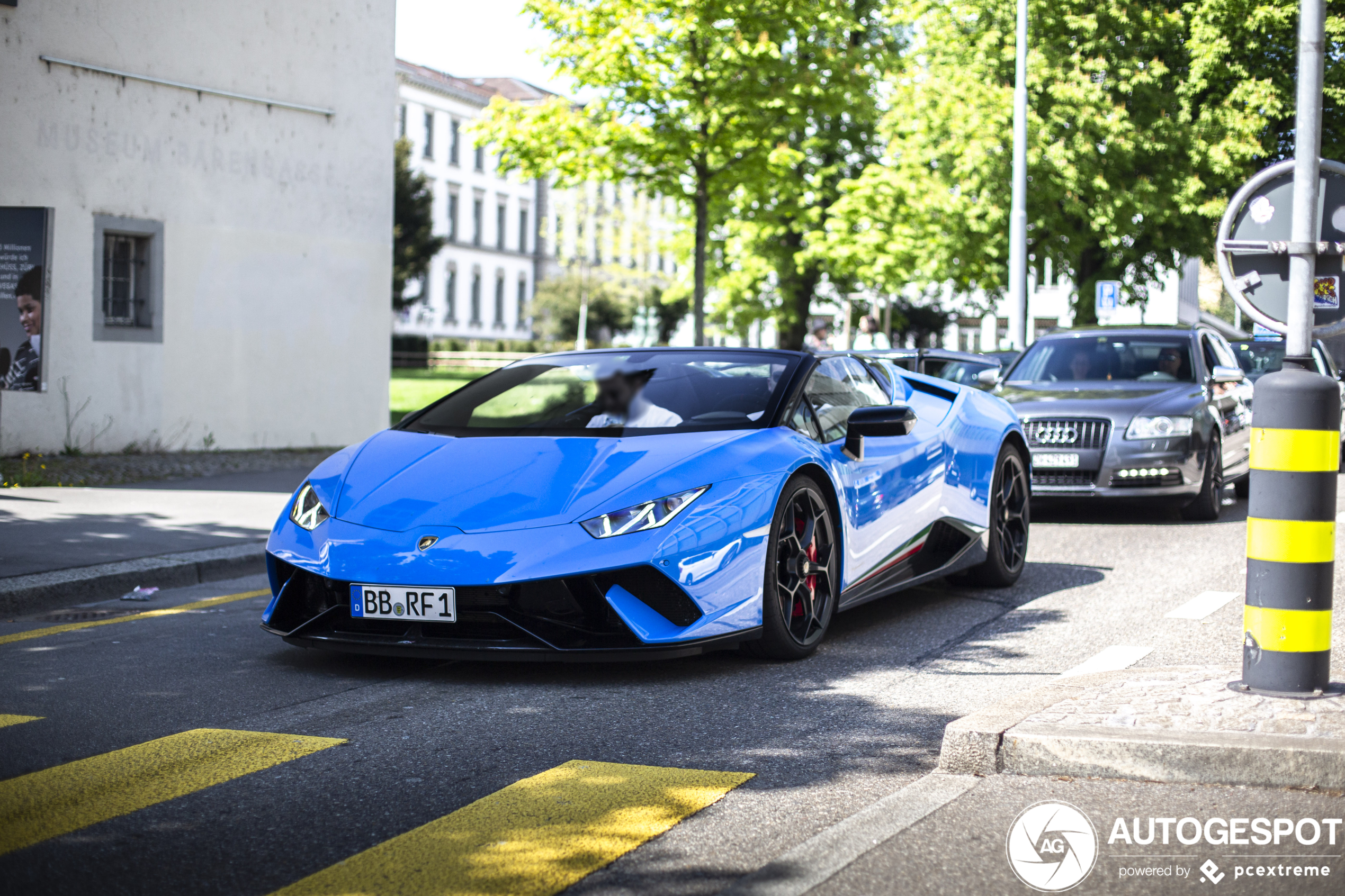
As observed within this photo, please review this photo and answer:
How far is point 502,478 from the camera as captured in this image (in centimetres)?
561

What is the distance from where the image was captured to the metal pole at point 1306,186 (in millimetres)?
4633

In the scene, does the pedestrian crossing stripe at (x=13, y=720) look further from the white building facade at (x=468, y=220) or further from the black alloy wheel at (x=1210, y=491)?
the white building facade at (x=468, y=220)

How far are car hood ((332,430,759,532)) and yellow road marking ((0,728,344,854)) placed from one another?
1.11 meters

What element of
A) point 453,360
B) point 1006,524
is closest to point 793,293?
point 453,360

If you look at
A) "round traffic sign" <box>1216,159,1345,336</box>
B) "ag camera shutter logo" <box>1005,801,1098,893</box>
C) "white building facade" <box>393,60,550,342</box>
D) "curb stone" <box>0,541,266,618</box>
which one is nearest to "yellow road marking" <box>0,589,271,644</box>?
"curb stone" <box>0,541,266,618</box>

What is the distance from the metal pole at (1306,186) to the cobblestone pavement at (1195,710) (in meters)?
1.07

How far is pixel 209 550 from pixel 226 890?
600 cm

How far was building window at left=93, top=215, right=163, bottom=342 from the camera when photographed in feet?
48.8

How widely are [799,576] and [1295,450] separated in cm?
202

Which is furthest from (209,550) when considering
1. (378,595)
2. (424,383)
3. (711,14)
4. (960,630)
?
(424,383)

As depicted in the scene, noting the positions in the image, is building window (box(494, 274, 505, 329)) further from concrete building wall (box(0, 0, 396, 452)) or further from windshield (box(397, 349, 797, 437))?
windshield (box(397, 349, 797, 437))

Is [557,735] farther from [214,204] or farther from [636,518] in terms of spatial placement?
[214,204]

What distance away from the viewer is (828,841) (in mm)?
3545

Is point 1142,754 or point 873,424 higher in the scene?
point 873,424
